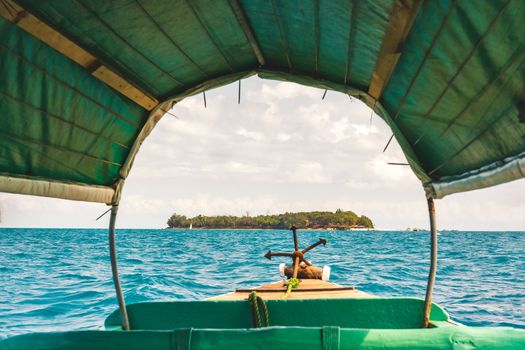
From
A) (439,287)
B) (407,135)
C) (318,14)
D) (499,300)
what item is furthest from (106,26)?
(439,287)

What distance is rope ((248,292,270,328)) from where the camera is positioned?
13.4 feet

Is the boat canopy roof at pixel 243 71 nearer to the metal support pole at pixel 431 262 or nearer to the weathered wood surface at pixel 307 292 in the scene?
the metal support pole at pixel 431 262

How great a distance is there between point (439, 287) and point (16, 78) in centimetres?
1703

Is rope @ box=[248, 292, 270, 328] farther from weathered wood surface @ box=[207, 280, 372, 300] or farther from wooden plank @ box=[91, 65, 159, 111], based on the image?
wooden plank @ box=[91, 65, 159, 111]

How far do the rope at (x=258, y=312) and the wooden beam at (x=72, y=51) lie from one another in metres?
2.31

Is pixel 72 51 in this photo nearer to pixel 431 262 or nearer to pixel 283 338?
pixel 283 338

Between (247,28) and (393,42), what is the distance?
124 cm

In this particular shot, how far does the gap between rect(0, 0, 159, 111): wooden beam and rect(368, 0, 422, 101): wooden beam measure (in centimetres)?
222

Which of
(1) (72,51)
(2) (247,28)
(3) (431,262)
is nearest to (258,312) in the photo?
(3) (431,262)

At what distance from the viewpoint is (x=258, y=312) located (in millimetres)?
4113

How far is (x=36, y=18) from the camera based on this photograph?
271 cm

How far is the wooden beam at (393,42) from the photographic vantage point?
2.43 m

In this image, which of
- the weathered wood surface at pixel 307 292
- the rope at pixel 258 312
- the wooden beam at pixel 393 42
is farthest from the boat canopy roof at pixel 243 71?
the weathered wood surface at pixel 307 292

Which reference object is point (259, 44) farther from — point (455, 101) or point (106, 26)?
point (455, 101)
